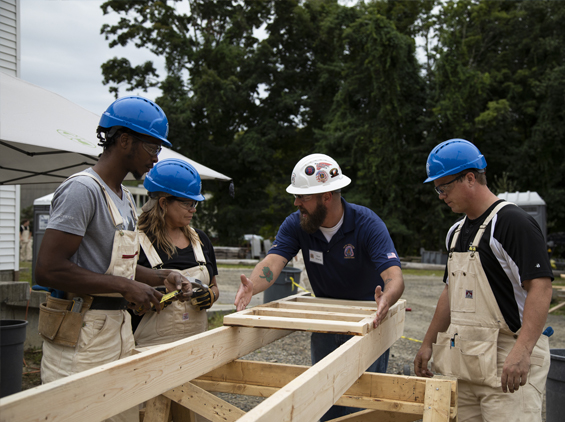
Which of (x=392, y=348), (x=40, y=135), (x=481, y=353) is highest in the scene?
(x=40, y=135)

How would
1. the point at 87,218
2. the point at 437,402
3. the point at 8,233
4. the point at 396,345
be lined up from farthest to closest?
the point at 8,233 < the point at 396,345 < the point at 437,402 < the point at 87,218

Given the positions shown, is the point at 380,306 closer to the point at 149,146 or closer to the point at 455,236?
the point at 455,236

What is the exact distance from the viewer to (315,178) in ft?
9.87

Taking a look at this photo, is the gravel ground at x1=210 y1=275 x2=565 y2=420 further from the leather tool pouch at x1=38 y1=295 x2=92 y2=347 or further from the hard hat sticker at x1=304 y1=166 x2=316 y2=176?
the leather tool pouch at x1=38 y1=295 x2=92 y2=347

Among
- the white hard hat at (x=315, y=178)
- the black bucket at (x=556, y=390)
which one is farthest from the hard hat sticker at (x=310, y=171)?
the black bucket at (x=556, y=390)

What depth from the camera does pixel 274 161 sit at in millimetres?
27703

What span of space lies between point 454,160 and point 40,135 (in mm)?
2917

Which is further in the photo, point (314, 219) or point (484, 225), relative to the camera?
point (314, 219)

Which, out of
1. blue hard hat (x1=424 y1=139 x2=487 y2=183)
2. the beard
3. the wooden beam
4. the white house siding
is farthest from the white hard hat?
the white house siding

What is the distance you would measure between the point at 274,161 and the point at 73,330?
84.9 ft

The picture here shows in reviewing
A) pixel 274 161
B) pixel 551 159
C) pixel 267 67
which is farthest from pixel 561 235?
pixel 267 67

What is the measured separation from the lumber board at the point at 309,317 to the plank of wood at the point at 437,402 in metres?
0.39

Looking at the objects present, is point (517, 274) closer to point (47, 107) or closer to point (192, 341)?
point (192, 341)

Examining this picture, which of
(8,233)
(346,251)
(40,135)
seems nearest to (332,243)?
(346,251)
